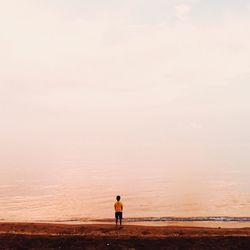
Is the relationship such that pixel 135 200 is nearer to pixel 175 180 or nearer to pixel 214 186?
pixel 214 186

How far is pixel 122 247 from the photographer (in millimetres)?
16984

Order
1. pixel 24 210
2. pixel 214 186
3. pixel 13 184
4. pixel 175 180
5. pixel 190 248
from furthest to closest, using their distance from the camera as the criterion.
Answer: pixel 175 180
pixel 13 184
pixel 214 186
pixel 24 210
pixel 190 248

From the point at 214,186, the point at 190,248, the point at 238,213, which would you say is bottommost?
the point at 190,248

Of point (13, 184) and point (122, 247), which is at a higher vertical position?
point (13, 184)

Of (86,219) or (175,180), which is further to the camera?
(175,180)

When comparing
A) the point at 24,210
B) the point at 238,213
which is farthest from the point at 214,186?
the point at 24,210

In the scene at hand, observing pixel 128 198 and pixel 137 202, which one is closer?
pixel 137 202

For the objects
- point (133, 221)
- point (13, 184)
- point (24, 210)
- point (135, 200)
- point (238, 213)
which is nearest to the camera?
point (133, 221)

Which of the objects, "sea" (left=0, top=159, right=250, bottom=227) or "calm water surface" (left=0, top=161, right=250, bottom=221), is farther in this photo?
"calm water surface" (left=0, top=161, right=250, bottom=221)

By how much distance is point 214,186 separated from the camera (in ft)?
208

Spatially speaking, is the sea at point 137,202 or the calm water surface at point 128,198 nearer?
the sea at point 137,202

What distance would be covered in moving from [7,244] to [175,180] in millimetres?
58647

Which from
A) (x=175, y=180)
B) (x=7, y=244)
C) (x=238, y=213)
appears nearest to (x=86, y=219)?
(x=238, y=213)

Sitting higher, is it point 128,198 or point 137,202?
point 128,198
